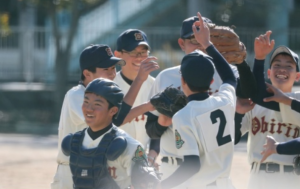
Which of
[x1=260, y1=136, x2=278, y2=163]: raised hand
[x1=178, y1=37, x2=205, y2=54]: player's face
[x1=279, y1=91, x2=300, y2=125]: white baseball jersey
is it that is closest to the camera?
[x1=260, y1=136, x2=278, y2=163]: raised hand

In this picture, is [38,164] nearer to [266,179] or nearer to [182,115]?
[266,179]

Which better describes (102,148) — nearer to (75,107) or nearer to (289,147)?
(75,107)

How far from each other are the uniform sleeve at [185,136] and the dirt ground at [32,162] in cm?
487

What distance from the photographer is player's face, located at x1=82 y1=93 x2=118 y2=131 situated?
4.73 m

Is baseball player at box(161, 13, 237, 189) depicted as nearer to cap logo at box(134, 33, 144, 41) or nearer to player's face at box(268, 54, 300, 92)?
player's face at box(268, 54, 300, 92)

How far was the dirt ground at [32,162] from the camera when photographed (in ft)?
32.8


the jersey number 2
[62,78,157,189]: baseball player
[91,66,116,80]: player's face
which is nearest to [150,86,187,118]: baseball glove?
[62,78,157,189]: baseball player

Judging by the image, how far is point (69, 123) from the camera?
5559 mm

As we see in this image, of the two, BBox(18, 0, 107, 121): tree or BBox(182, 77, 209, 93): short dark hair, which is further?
BBox(18, 0, 107, 121): tree

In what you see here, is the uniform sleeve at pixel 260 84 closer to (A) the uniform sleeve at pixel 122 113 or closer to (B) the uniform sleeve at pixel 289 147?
(B) the uniform sleeve at pixel 289 147

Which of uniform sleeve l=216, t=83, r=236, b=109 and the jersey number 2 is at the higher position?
uniform sleeve l=216, t=83, r=236, b=109

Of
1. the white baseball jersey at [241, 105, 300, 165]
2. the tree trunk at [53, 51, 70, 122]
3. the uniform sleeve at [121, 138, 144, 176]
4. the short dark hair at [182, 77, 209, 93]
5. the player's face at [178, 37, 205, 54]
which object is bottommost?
the tree trunk at [53, 51, 70, 122]

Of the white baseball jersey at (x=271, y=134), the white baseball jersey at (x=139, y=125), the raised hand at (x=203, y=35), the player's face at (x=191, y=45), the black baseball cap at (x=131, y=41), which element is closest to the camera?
the raised hand at (x=203, y=35)

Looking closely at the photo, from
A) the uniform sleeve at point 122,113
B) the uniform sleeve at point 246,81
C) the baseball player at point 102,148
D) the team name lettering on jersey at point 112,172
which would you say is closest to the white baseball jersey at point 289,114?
the uniform sleeve at point 246,81
